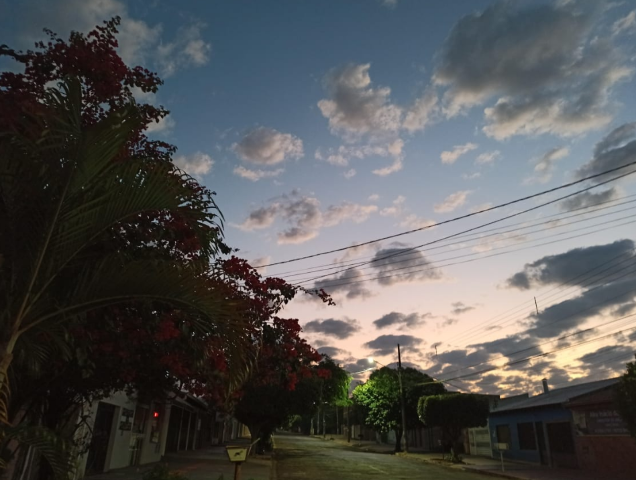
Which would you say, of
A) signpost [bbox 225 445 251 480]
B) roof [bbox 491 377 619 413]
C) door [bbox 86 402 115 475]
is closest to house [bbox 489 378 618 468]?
roof [bbox 491 377 619 413]

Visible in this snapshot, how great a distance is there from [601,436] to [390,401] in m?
21.0

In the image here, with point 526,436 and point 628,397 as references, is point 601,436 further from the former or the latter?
point 628,397

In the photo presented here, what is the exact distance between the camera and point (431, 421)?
2981cm

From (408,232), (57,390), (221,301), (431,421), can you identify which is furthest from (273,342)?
(431,421)

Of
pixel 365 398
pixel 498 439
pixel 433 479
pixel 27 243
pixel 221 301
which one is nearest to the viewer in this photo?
pixel 27 243

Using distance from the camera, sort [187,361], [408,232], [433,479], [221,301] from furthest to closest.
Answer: [433,479]
[408,232]
[187,361]
[221,301]

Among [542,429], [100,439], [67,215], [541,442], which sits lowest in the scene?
[100,439]

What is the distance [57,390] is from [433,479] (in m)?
14.7

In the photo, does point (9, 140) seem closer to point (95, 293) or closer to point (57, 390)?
point (95, 293)

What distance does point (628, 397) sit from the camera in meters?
13.5

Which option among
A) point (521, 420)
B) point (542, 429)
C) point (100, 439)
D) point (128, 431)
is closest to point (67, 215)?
point (100, 439)

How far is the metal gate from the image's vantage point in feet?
100

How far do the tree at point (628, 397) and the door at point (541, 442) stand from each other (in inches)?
461

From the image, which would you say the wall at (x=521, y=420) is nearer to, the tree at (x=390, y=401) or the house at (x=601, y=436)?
the house at (x=601, y=436)
